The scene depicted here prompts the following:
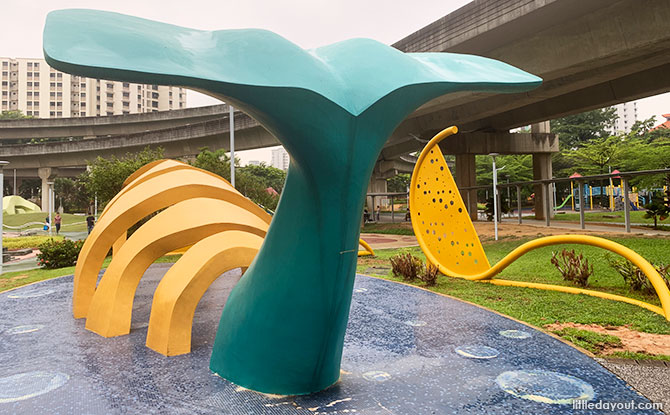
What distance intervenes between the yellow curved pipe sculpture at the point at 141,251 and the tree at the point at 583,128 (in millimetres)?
48093

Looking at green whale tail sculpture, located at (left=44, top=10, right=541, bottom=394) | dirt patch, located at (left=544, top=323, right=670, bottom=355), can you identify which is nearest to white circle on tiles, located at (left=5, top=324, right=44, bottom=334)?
green whale tail sculpture, located at (left=44, top=10, right=541, bottom=394)

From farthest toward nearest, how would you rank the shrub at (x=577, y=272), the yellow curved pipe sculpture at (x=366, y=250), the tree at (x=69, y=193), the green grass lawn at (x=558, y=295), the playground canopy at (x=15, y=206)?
the tree at (x=69, y=193) < the playground canopy at (x=15, y=206) < the yellow curved pipe sculpture at (x=366, y=250) < the shrub at (x=577, y=272) < the green grass lawn at (x=558, y=295)

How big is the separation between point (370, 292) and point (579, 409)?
524cm

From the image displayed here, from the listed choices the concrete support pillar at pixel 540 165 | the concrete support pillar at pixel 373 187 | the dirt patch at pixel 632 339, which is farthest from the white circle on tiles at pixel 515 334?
the concrete support pillar at pixel 373 187

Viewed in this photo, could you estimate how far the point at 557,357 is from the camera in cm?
458

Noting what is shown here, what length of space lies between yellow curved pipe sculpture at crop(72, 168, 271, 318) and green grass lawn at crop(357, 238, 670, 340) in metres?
4.73

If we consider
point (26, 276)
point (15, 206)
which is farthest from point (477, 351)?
point (15, 206)

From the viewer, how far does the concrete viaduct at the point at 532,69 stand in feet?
33.7

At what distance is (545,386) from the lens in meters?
3.83

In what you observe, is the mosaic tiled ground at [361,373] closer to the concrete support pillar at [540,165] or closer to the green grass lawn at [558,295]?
the green grass lawn at [558,295]

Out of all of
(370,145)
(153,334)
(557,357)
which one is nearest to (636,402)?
(557,357)

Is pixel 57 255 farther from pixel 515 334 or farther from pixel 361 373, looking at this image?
pixel 515 334

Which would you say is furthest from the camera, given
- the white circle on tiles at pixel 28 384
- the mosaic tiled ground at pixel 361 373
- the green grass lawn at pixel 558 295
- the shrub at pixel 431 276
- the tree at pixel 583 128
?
the tree at pixel 583 128

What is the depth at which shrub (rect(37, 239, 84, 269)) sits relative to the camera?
14229mm
